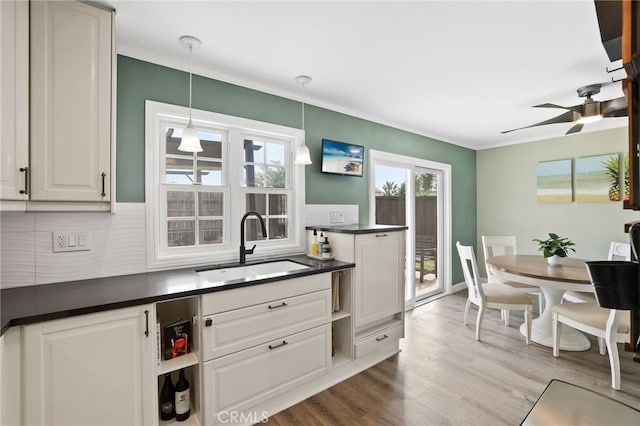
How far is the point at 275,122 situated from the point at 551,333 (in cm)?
347

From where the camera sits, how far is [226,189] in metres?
2.41

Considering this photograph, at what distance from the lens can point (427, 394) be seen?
2145 millimetres

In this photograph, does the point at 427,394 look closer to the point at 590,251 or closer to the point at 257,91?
the point at 257,91

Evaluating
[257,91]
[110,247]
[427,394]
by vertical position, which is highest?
[257,91]

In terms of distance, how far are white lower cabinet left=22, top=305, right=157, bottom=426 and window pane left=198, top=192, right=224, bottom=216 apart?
0.99 metres

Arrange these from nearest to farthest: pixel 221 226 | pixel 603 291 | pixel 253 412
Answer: pixel 603 291
pixel 253 412
pixel 221 226

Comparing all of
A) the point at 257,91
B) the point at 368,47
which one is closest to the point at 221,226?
the point at 257,91

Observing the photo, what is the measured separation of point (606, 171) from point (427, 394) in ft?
12.5

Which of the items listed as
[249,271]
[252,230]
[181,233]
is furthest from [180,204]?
[249,271]

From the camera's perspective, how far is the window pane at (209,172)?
2312mm

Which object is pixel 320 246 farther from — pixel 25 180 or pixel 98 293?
pixel 25 180

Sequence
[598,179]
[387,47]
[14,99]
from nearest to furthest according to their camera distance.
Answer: [14,99] < [387,47] < [598,179]

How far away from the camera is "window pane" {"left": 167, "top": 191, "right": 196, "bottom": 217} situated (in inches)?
86.2

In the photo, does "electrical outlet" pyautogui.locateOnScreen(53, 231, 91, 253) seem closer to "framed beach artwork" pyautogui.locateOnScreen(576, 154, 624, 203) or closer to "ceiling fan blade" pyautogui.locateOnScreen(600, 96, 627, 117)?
"ceiling fan blade" pyautogui.locateOnScreen(600, 96, 627, 117)
